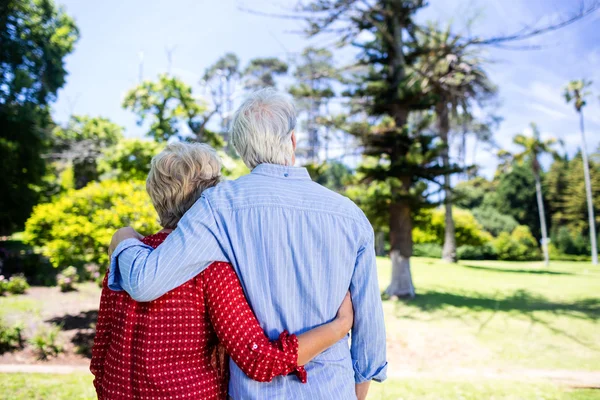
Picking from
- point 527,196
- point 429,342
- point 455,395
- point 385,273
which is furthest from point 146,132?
point 527,196

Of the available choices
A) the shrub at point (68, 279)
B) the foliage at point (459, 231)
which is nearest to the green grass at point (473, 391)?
the shrub at point (68, 279)

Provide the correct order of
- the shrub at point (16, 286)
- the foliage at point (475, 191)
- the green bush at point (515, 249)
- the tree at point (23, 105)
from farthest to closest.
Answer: the foliage at point (475, 191)
the green bush at point (515, 249)
the tree at point (23, 105)
the shrub at point (16, 286)

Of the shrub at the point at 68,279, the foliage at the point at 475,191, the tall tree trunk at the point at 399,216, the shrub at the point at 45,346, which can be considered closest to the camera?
the shrub at the point at 45,346

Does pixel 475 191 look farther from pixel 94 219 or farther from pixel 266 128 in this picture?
pixel 266 128

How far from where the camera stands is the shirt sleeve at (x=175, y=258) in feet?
3.49

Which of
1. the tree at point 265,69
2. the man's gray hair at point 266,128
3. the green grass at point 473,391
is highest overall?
the tree at point 265,69

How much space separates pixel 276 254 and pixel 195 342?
32 cm

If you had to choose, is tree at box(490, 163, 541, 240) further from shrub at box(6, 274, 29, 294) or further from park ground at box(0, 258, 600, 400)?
shrub at box(6, 274, 29, 294)

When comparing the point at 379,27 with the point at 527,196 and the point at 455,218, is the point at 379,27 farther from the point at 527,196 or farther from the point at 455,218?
the point at 527,196

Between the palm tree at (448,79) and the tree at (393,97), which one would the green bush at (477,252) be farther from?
the tree at (393,97)

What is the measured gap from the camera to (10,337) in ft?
19.2

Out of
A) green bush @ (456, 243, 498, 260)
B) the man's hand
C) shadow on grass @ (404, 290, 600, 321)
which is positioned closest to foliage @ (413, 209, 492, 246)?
green bush @ (456, 243, 498, 260)

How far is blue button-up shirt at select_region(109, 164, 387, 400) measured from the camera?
3.63 ft

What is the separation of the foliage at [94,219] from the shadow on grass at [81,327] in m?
1.21
